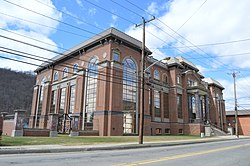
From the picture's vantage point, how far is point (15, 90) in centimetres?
9631

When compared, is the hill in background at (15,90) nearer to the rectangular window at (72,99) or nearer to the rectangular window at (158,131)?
the rectangular window at (72,99)

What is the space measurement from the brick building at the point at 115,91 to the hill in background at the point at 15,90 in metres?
46.7

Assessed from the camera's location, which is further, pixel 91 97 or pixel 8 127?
pixel 91 97

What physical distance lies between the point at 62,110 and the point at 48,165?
3540cm

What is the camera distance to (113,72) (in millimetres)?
33656

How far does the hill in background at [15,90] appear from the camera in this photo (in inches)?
3607

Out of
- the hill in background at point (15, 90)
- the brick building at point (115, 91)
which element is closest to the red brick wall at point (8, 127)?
the brick building at point (115, 91)

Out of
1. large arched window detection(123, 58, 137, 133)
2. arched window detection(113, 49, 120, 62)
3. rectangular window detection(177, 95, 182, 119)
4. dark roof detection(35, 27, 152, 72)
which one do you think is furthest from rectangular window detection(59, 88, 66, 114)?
rectangular window detection(177, 95, 182, 119)

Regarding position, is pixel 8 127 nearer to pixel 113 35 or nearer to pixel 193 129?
pixel 113 35

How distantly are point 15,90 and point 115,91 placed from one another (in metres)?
76.4

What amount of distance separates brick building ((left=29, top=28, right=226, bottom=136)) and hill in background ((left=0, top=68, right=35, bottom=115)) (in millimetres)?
46741

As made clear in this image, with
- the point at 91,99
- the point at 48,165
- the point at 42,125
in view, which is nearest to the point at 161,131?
the point at 91,99

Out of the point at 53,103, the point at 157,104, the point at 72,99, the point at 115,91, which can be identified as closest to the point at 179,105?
the point at 157,104

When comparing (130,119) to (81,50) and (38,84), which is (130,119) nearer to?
(81,50)
